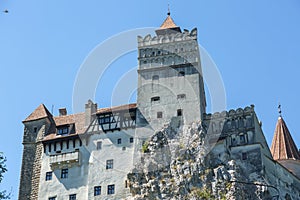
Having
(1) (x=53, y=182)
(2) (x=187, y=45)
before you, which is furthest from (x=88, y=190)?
(2) (x=187, y=45)

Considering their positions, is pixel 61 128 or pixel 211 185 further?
pixel 61 128

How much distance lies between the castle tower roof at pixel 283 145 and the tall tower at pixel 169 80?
12.5m

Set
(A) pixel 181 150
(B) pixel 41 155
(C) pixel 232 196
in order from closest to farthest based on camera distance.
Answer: (C) pixel 232 196 < (A) pixel 181 150 < (B) pixel 41 155

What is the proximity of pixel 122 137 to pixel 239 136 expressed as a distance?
1154 cm

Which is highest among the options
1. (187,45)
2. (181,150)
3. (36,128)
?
(187,45)

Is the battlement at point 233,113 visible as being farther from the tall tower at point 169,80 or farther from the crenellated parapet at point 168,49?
the crenellated parapet at point 168,49

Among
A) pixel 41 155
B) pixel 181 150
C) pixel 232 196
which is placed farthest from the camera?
pixel 41 155

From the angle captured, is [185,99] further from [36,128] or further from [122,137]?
[36,128]

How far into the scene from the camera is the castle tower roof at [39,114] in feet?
228

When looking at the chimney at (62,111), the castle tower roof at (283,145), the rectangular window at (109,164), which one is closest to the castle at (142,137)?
the rectangular window at (109,164)

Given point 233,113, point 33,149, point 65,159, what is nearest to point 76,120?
point 33,149

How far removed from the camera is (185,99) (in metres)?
65.4

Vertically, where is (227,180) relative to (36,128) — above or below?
below

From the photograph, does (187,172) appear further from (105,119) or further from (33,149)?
(33,149)
